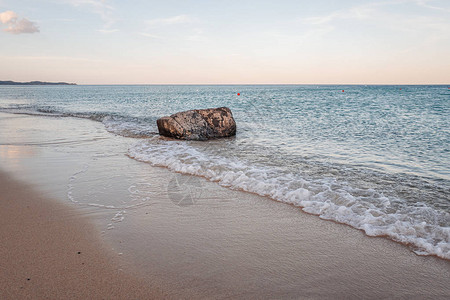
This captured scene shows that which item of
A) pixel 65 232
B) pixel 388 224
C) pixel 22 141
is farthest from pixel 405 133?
pixel 22 141

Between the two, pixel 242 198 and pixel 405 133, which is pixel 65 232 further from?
pixel 405 133

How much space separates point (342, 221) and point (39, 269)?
3.29m

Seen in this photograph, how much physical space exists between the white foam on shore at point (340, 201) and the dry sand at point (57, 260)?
99.6 inches

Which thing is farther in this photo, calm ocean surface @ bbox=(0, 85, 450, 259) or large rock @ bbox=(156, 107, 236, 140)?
large rock @ bbox=(156, 107, 236, 140)

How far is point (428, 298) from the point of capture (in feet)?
7.84

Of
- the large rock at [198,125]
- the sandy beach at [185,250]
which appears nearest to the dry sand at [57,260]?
the sandy beach at [185,250]

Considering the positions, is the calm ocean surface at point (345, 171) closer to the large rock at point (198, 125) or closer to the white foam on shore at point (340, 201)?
the white foam on shore at point (340, 201)

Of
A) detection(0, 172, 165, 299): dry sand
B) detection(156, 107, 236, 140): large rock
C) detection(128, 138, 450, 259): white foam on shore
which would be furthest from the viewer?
detection(156, 107, 236, 140): large rock

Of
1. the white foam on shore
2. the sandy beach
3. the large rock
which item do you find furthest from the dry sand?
the large rock

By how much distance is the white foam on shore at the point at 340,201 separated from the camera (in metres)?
3.48

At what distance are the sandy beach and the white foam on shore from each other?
0.71 ft

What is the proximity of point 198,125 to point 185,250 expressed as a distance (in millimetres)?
7719

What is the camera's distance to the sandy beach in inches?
97.3

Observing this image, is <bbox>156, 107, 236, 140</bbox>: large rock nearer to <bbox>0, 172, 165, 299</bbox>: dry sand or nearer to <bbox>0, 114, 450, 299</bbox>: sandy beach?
<bbox>0, 114, 450, 299</bbox>: sandy beach
